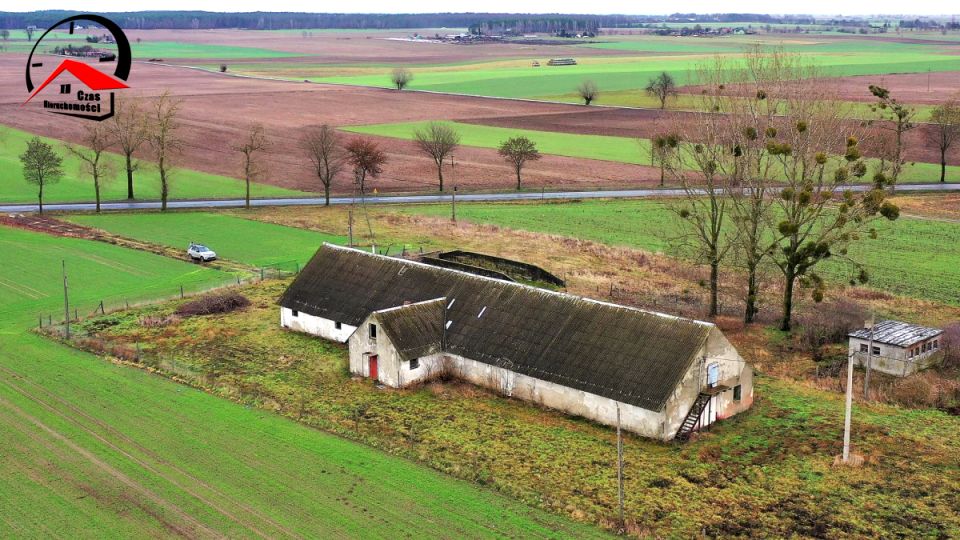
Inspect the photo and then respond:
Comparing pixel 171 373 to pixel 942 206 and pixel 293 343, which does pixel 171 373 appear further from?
pixel 942 206

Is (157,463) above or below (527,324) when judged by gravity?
below

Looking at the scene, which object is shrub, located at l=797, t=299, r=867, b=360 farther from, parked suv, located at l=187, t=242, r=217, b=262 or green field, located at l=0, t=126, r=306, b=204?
green field, located at l=0, t=126, r=306, b=204

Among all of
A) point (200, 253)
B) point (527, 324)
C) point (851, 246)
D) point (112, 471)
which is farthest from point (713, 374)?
point (200, 253)

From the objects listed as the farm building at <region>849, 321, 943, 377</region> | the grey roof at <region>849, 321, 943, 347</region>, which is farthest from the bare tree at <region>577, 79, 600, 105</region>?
the farm building at <region>849, 321, 943, 377</region>

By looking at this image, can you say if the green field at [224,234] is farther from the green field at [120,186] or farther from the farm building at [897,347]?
the farm building at [897,347]

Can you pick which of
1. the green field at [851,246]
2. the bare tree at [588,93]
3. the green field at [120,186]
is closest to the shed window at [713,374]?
the green field at [851,246]

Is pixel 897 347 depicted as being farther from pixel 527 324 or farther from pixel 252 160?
pixel 252 160
